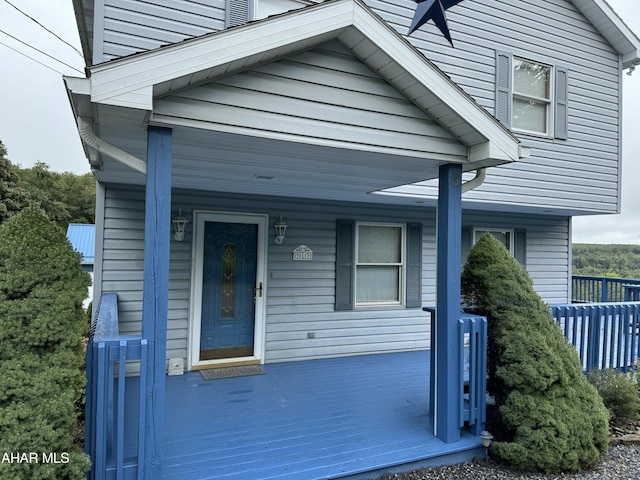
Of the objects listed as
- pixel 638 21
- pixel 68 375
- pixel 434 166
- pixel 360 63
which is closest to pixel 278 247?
pixel 434 166

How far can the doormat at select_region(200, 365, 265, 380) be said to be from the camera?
5.01 meters

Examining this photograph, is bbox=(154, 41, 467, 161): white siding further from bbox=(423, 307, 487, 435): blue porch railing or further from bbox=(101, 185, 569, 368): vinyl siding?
bbox=(101, 185, 569, 368): vinyl siding

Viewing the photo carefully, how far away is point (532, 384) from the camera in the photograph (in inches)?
131

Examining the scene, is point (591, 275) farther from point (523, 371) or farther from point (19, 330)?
point (19, 330)

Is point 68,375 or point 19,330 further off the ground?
point 19,330

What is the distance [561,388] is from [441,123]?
2377 millimetres

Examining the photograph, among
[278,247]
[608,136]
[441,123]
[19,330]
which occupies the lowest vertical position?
[19,330]

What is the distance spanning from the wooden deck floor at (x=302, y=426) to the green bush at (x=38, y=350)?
0.92m

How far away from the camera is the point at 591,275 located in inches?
356

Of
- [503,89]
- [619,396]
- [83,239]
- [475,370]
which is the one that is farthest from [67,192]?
[619,396]

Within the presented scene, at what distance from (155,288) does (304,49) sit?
1892 mm

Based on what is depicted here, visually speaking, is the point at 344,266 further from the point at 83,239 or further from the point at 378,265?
the point at 83,239

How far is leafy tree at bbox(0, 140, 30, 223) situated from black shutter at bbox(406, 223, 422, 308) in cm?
1856

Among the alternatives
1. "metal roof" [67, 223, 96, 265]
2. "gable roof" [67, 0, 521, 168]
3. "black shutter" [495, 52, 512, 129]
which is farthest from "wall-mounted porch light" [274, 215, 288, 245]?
"metal roof" [67, 223, 96, 265]
